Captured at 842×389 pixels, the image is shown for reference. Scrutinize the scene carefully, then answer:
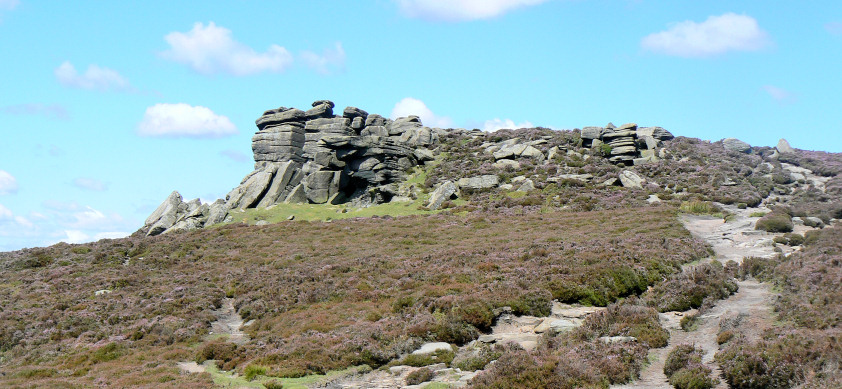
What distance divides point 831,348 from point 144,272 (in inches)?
1588

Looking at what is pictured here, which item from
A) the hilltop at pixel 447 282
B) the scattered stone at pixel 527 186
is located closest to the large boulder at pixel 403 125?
the hilltop at pixel 447 282

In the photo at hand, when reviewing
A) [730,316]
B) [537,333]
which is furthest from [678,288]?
[537,333]

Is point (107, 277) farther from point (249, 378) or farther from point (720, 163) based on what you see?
point (720, 163)

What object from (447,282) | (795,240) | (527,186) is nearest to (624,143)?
(527,186)

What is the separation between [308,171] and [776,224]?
166ft

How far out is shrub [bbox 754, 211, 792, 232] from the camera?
35.8 m

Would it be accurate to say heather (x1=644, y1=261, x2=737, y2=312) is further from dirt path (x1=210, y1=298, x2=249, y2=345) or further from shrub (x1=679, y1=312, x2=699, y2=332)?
dirt path (x1=210, y1=298, x2=249, y2=345)

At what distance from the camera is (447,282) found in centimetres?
2745

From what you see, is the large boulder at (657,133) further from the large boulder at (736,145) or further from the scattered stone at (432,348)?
the scattered stone at (432,348)

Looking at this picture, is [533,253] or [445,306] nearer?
[445,306]

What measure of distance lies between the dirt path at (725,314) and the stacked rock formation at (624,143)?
1353 inches

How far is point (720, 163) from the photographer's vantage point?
232 ft

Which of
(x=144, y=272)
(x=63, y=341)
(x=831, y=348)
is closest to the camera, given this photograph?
(x=831, y=348)

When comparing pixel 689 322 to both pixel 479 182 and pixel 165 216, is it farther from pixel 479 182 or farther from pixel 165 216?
pixel 165 216
